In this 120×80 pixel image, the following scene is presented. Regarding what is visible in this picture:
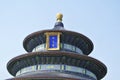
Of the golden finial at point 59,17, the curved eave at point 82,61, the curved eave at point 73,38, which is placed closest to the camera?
the curved eave at point 82,61

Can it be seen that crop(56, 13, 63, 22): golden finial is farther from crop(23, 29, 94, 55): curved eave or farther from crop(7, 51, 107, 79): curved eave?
crop(7, 51, 107, 79): curved eave

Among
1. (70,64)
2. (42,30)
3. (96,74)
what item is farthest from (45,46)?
(96,74)

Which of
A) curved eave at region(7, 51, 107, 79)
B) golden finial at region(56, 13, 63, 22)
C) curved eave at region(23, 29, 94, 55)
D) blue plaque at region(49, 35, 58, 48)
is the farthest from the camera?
golden finial at region(56, 13, 63, 22)

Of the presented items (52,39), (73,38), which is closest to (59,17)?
(73,38)

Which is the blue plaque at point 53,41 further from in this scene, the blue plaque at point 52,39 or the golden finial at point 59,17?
the golden finial at point 59,17

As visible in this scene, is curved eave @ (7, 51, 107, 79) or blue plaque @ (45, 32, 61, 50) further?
blue plaque @ (45, 32, 61, 50)

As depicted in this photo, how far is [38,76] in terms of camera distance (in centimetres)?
2716

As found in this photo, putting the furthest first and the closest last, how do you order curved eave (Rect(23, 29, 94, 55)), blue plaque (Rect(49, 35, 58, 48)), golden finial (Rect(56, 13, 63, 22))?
golden finial (Rect(56, 13, 63, 22)), curved eave (Rect(23, 29, 94, 55)), blue plaque (Rect(49, 35, 58, 48))

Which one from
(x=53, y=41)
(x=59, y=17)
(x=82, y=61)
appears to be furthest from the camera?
(x=59, y=17)

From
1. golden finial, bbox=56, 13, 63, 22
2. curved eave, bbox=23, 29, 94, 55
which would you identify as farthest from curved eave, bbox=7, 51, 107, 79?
golden finial, bbox=56, 13, 63, 22

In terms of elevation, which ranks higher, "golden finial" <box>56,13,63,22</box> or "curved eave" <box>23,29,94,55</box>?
"golden finial" <box>56,13,63,22</box>

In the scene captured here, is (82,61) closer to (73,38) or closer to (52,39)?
(73,38)

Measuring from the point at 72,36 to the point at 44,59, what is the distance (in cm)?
466

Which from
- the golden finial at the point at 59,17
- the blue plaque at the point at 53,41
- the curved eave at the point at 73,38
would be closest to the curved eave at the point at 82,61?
the blue plaque at the point at 53,41
